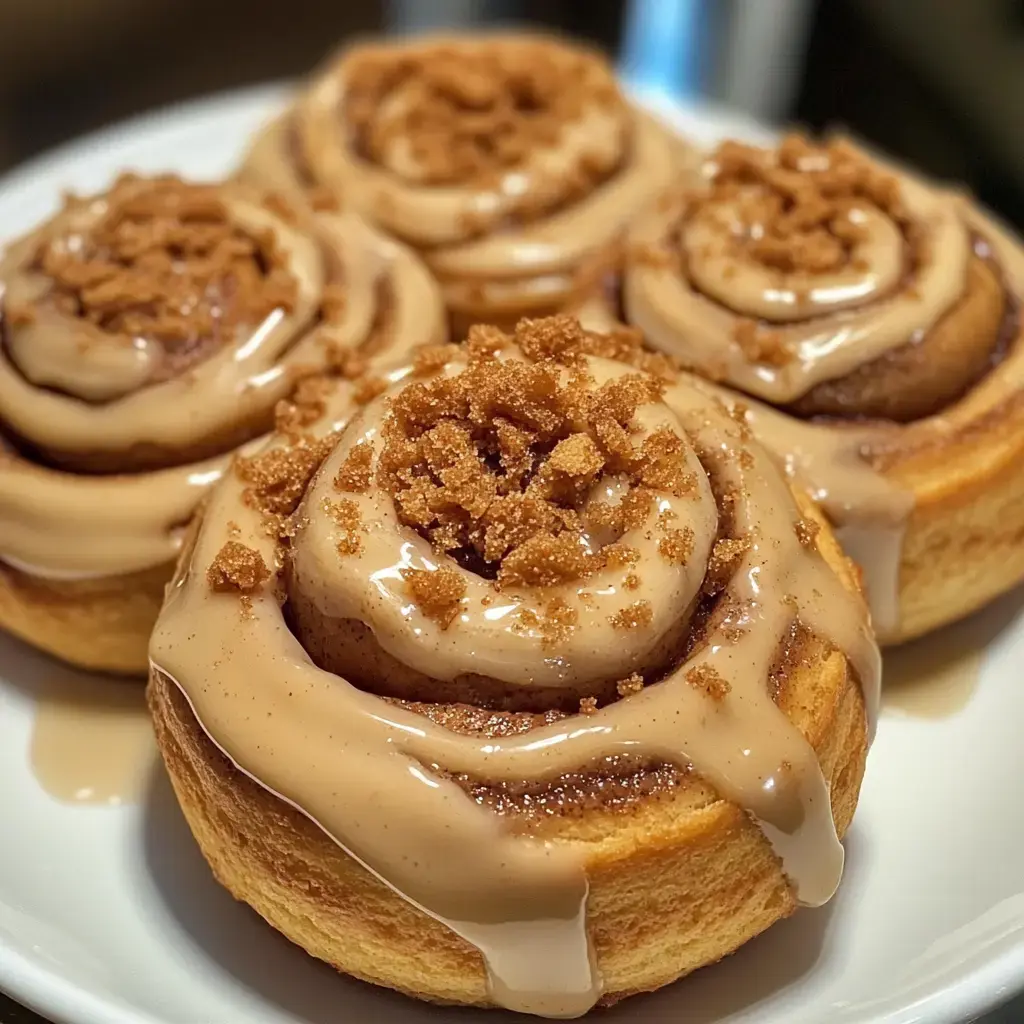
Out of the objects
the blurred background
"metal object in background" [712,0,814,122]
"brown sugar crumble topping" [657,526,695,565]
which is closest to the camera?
"brown sugar crumble topping" [657,526,695,565]

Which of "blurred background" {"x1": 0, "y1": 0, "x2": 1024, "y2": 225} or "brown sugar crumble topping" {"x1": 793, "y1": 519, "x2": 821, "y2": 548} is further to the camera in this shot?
"blurred background" {"x1": 0, "y1": 0, "x2": 1024, "y2": 225}

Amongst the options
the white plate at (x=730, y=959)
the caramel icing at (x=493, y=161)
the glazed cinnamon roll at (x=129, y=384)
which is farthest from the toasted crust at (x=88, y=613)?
the caramel icing at (x=493, y=161)

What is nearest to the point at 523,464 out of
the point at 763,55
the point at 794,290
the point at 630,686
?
the point at 630,686

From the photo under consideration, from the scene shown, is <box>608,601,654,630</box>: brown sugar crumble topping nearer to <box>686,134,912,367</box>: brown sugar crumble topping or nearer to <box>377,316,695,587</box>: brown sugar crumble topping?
<box>377,316,695,587</box>: brown sugar crumble topping

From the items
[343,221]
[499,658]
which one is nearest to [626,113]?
[343,221]

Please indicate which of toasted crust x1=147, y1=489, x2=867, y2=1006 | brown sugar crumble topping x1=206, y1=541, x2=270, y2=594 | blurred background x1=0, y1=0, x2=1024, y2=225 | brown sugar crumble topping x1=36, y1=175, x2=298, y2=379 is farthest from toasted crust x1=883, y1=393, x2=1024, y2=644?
blurred background x1=0, y1=0, x2=1024, y2=225
